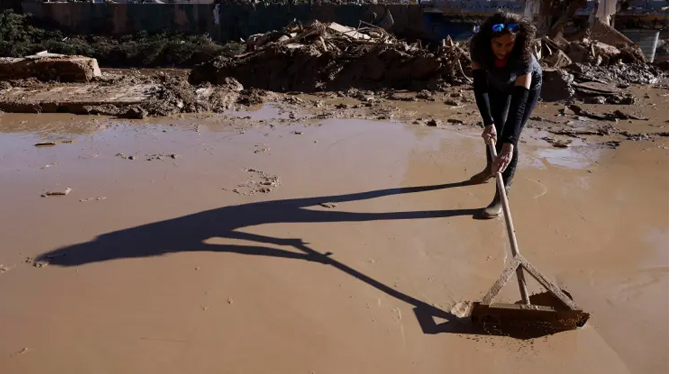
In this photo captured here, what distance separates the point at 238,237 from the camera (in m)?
3.08

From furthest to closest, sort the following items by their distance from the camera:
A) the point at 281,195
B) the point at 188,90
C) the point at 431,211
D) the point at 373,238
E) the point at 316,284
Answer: the point at 188,90 → the point at 281,195 → the point at 431,211 → the point at 373,238 → the point at 316,284

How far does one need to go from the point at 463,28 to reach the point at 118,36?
37.9 ft

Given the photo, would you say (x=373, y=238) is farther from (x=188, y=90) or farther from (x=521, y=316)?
(x=188, y=90)

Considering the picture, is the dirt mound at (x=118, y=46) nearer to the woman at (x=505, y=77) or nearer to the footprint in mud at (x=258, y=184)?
the footprint in mud at (x=258, y=184)

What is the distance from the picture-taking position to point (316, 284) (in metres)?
2.59

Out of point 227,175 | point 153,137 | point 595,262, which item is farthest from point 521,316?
point 153,137

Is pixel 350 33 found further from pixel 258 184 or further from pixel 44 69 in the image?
Answer: pixel 258 184

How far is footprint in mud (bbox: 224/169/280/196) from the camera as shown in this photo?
380 cm

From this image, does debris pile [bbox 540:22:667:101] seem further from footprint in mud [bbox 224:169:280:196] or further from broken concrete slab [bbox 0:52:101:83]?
broken concrete slab [bbox 0:52:101:83]

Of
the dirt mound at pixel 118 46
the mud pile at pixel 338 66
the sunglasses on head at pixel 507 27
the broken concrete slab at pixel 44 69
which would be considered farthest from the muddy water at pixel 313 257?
the dirt mound at pixel 118 46

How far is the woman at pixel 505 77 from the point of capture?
10.0 feet

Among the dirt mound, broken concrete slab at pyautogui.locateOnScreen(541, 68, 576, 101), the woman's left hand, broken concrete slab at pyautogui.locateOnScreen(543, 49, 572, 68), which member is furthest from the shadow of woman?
the dirt mound

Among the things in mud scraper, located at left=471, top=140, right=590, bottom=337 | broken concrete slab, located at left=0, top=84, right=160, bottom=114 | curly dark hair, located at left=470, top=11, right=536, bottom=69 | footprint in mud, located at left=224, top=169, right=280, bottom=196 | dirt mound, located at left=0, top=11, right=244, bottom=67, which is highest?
dirt mound, located at left=0, top=11, right=244, bottom=67

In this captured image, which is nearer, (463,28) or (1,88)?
(1,88)
